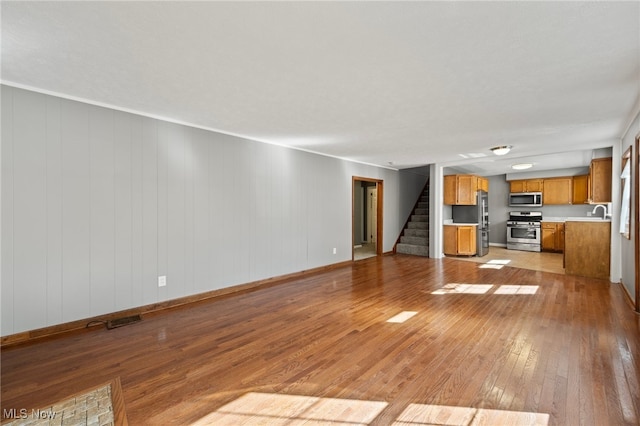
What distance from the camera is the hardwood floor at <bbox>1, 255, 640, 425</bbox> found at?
184 centimetres

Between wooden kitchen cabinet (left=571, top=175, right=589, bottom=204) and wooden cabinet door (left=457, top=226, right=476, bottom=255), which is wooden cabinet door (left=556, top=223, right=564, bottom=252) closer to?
wooden kitchen cabinet (left=571, top=175, right=589, bottom=204)

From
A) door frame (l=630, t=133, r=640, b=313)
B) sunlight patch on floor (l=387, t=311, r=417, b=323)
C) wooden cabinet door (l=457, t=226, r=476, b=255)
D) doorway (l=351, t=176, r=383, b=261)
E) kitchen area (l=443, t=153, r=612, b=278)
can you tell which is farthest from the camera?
doorway (l=351, t=176, r=383, b=261)

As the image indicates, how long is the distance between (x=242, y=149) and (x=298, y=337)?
118 inches

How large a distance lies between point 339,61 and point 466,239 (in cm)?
670

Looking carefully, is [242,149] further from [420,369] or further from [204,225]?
[420,369]

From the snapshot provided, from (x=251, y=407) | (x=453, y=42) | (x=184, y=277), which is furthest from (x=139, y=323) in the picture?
(x=453, y=42)

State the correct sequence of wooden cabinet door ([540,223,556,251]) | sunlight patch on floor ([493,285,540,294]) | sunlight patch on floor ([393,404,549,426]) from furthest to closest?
wooden cabinet door ([540,223,556,251])
sunlight patch on floor ([493,285,540,294])
sunlight patch on floor ([393,404,549,426])

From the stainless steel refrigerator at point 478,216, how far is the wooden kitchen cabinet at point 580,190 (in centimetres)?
241

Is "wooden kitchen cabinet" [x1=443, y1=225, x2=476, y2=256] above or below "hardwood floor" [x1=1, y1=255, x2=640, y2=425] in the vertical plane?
above

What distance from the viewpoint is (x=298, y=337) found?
9.50 ft

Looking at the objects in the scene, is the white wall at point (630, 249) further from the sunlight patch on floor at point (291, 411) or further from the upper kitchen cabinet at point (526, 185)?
the upper kitchen cabinet at point (526, 185)

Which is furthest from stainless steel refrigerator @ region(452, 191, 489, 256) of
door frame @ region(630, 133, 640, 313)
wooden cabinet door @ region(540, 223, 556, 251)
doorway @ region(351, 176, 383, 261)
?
door frame @ region(630, 133, 640, 313)

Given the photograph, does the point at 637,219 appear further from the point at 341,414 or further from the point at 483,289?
the point at 341,414

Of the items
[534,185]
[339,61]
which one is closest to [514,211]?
[534,185]
